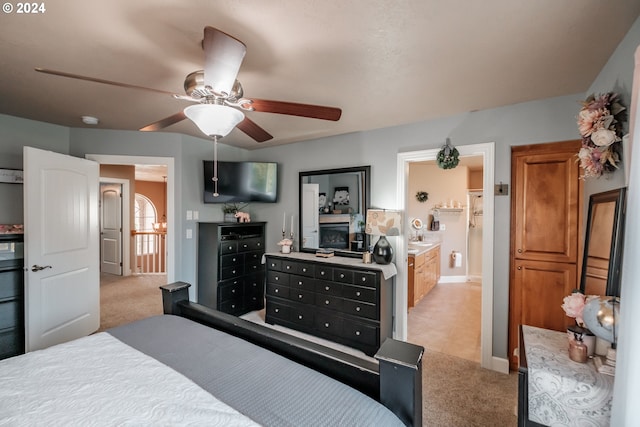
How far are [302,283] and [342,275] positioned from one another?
0.53 metres

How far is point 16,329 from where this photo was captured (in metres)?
2.63

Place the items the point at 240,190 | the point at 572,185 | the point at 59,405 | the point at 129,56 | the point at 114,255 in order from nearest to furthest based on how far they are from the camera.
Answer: the point at 59,405
the point at 129,56
the point at 572,185
the point at 240,190
the point at 114,255

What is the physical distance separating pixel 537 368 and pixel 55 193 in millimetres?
3882

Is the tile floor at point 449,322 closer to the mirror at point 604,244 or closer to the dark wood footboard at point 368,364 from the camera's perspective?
the mirror at point 604,244

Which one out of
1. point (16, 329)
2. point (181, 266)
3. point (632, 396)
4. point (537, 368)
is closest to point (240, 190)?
point (181, 266)

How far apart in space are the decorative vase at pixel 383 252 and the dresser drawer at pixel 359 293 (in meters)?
0.32

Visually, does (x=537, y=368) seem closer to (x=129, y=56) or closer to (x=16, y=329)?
(x=129, y=56)

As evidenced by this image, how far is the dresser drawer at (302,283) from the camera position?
319cm

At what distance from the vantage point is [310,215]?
12.2 ft

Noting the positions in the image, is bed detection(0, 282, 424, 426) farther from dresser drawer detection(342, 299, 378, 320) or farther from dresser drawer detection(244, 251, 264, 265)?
dresser drawer detection(244, 251, 264, 265)

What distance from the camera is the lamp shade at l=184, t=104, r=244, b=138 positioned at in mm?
1427

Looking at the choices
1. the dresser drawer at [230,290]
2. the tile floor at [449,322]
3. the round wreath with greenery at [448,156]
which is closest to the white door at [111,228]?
the dresser drawer at [230,290]

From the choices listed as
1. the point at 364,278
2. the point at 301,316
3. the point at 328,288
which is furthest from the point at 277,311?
the point at 364,278

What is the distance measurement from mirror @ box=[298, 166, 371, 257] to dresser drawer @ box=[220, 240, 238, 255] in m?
0.84
